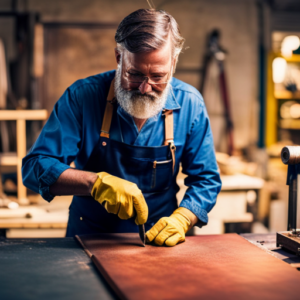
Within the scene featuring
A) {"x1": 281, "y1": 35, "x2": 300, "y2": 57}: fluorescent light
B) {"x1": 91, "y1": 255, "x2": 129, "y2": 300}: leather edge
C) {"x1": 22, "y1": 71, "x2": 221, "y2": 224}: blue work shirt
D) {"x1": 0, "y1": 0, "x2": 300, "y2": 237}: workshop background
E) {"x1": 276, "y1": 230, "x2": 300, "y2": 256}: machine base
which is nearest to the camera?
{"x1": 91, "y1": 255, "x2": 129, "y2": 300}: leather edge

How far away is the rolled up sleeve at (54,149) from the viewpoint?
1.86 meters

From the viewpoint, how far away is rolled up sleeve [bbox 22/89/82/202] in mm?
1863

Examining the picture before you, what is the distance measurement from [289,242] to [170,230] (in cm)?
52

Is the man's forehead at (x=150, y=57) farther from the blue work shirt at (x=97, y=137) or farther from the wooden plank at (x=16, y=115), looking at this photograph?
the wooden plank at (x=16, y=115)

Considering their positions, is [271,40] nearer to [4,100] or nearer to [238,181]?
[238,181]

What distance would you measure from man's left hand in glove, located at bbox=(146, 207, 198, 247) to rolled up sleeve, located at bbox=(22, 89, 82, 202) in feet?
1.63

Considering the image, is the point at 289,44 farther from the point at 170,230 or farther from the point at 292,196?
the point at 170,230

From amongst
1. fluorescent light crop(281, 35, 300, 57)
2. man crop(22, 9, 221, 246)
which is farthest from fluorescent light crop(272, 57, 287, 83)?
man crop(22, 9, 221, 246)

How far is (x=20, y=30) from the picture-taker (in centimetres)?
464

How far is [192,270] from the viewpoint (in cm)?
149

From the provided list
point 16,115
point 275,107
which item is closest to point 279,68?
point 275,107

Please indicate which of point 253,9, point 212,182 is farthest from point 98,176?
point 253,9

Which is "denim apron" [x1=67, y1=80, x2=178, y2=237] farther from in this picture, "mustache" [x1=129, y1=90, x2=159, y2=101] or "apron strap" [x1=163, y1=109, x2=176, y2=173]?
"mustache" [x1=129, y1=90, x2=159, y2=101]

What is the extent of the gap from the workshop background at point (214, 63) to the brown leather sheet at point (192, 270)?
2294mm
